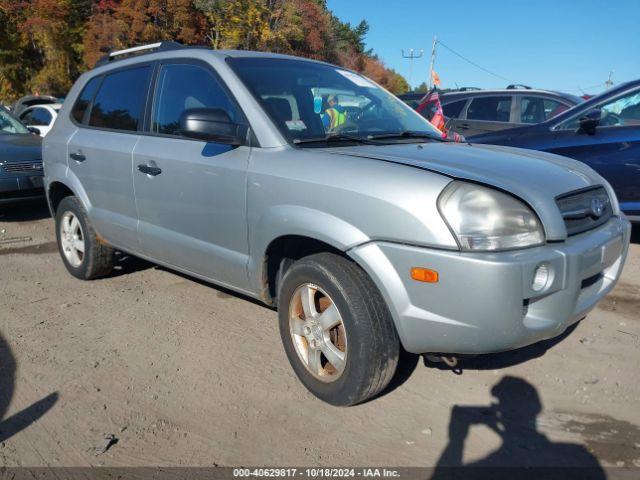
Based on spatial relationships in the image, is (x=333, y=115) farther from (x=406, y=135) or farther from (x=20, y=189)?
(x=20, y=189)

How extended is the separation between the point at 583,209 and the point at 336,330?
1367 millimetres

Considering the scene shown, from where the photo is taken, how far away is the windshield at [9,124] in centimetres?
805

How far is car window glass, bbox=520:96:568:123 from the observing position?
7.88m

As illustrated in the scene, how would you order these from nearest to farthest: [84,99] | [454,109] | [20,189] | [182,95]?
[182,95]
[84,99]
[20,189]
[454,109]

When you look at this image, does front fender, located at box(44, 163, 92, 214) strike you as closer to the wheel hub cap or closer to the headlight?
the wheel hub cap

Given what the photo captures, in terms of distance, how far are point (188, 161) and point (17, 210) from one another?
622 cm

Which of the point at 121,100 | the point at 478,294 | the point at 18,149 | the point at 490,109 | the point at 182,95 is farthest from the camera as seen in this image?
the point at 490,109

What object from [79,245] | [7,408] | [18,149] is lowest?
[7,408]

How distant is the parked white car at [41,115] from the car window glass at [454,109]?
772 cm

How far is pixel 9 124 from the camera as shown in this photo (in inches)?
323

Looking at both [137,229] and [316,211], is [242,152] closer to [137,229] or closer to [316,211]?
[316,211]

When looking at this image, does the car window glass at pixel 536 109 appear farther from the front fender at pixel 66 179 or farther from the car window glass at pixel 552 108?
the front fender at pixel 66 179

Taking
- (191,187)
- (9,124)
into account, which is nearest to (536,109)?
(191,187)

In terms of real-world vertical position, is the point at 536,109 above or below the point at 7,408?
above
